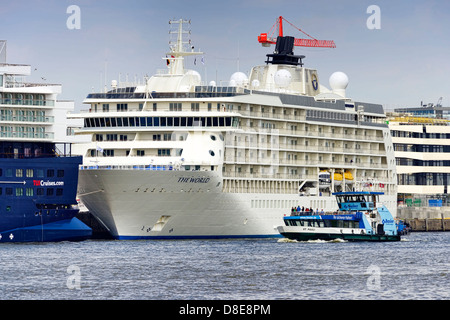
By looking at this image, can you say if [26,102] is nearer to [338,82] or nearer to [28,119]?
[28,119]

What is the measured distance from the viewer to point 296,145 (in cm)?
9650

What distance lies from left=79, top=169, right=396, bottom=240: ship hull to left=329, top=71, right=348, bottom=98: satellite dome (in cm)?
2360

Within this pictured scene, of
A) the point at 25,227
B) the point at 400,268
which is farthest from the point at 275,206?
the point at 400,268

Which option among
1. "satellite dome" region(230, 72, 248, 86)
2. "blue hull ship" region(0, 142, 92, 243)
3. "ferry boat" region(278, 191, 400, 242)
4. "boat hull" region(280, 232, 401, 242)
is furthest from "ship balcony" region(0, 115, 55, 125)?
"satellite dome" region(230, 72, 248, 86)

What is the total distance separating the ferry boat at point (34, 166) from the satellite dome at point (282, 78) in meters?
24.9

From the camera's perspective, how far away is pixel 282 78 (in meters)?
101

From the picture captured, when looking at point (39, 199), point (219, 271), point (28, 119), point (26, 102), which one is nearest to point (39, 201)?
point (39, 199)

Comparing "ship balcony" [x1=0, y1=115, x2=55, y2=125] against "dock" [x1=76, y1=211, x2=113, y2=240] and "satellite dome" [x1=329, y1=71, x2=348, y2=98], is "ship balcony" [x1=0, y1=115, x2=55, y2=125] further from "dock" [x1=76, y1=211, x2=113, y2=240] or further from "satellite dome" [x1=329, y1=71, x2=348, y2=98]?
"satellite dome" [x1=329, y1=71, x2=348, y2=98]

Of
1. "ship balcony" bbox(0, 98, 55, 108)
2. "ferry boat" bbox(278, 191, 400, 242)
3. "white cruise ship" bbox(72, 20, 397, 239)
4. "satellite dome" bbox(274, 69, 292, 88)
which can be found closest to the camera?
"ship balcony" bbox(0, 98, 55, 108)

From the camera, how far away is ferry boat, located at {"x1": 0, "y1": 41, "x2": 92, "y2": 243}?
7694 cm

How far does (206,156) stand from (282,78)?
18.6 metres

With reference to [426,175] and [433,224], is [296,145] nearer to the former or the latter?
[433,224]

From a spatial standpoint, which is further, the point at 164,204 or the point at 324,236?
the point at 324,236
